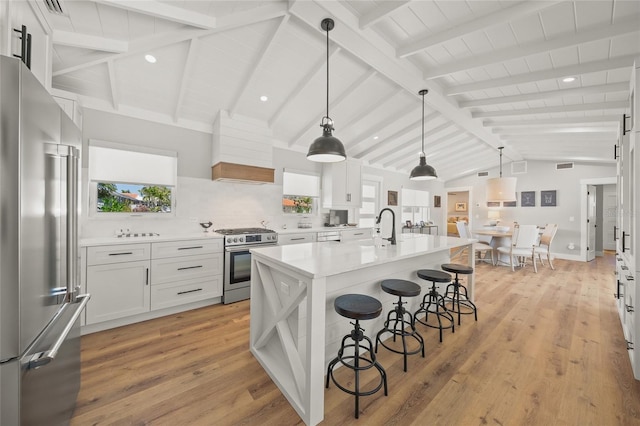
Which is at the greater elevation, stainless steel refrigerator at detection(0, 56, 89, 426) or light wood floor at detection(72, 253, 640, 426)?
stainless steel refrigerator at detection(0, 56, 89, 426)

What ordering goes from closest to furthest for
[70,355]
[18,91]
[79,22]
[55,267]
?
1. [18,91]
2. [55,267]
3. [70,355]
4. [79,22]

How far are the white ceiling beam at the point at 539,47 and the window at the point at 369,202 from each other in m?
3.64

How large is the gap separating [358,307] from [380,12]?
2.51m

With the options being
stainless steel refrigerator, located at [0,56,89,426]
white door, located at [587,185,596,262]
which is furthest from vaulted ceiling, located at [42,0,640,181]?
white door, located at [587,185,596,262]

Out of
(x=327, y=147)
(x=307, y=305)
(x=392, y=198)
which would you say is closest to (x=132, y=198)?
(x=327, y=147)

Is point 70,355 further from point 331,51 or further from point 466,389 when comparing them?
point 331,51

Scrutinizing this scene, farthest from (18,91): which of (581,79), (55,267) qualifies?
(581,79)

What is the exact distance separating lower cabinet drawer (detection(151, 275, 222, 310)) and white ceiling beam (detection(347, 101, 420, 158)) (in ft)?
11.9

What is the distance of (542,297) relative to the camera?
3859mm

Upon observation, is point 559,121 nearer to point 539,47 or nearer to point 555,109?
point 555,109

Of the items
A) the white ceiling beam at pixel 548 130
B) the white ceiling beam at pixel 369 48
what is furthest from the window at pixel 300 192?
the white ceiling beam at pixel 548 130

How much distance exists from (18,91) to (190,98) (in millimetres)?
2799

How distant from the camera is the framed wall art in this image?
7.49 m

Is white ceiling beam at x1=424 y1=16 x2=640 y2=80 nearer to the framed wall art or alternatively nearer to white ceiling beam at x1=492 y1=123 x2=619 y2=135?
white ceiling beam at x1=492 y1=123 x2=619 y2=135
